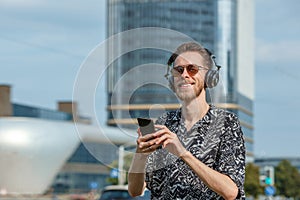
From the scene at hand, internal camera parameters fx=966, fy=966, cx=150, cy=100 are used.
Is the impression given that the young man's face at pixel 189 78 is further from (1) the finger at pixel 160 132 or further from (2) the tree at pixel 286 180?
(2) the tree at pixel 286 180

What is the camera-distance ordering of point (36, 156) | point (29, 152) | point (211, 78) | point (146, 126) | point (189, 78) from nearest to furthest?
Result: point (146, 126) → point (189, 78) → point (211, 78) → point (29, 152) → point (36, 156)

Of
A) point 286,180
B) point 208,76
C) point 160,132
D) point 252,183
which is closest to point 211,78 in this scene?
point 208,76

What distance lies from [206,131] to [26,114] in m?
124

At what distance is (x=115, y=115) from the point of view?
406cm

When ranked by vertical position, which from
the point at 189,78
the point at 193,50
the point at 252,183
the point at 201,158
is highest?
the point at 193,50

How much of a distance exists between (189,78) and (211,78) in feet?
0.47

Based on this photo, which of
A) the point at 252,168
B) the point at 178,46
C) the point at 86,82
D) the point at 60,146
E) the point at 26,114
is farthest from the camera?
the point at 26,114

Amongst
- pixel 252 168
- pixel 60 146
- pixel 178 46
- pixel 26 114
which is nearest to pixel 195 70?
pixel 178 46

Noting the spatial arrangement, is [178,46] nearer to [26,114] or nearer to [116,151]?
[116,151]

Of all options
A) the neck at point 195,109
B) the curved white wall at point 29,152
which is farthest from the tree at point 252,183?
the neck at point 195,109

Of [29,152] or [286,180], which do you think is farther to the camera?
[286,180]

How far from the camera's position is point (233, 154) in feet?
14.0

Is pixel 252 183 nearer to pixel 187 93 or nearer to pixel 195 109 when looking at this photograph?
pixel 195 109

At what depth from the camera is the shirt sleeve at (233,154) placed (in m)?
4.25
